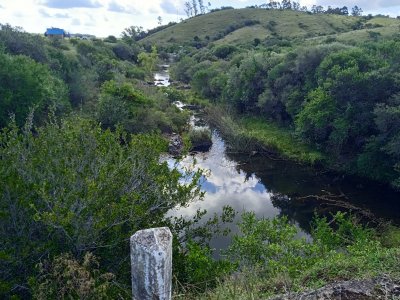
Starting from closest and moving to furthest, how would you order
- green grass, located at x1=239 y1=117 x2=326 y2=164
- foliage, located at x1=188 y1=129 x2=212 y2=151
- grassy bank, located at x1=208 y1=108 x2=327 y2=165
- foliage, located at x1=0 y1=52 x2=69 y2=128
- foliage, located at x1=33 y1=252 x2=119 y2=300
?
foliage, located at x1=33 y1=252 x2=119 y2=300, foliage, located at x1=0 y1=52 x2=69 y2=128, green grass, located at x1=239 y1=117 x2=326 y2=164, grassy bank, located at x1=208 y1=108 x2=327 y2=165, foliage, located at x1=188 y1=129 x2=212 y2=151


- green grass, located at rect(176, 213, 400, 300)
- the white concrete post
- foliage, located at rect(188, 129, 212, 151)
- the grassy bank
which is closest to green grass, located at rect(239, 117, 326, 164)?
the grassy bank

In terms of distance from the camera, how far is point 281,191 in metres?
28.2

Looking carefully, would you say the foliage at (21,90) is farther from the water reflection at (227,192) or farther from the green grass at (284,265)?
the green grass at (284,265)

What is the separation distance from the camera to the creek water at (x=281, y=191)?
2444cm

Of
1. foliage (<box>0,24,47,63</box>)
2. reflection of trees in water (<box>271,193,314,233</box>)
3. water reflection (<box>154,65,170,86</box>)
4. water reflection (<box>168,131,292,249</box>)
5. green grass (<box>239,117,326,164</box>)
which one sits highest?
foliage (<box>0,24,47,63</box>)

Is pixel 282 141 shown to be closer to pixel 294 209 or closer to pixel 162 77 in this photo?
pixel 294 209

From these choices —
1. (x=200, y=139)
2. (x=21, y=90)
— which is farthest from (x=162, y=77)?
(x=21, y=90)

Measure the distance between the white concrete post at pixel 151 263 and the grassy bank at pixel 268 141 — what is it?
28.8 m

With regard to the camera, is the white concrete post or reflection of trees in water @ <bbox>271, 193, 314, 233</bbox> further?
reflection of trees in water @ <bbox>271, 193, 314, 233</bbox>

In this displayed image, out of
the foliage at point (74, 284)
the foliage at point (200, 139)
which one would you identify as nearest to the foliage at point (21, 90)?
the foliage at point (200, 139)

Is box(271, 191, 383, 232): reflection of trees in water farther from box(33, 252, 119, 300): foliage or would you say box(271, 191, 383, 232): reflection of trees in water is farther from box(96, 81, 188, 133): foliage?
box(33, 252, 119, 300): foliage

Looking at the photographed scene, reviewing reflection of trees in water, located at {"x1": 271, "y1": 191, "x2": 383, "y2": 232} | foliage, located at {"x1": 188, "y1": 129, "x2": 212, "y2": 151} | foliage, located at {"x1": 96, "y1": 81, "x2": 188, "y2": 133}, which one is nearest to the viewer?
reflection of trees in water, located at {"x1": 271, "y1": 191, "x2": 383, "y2": 232}

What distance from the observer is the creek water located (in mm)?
24438

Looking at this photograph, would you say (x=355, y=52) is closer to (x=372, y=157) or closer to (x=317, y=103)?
(x=317, y=103)
